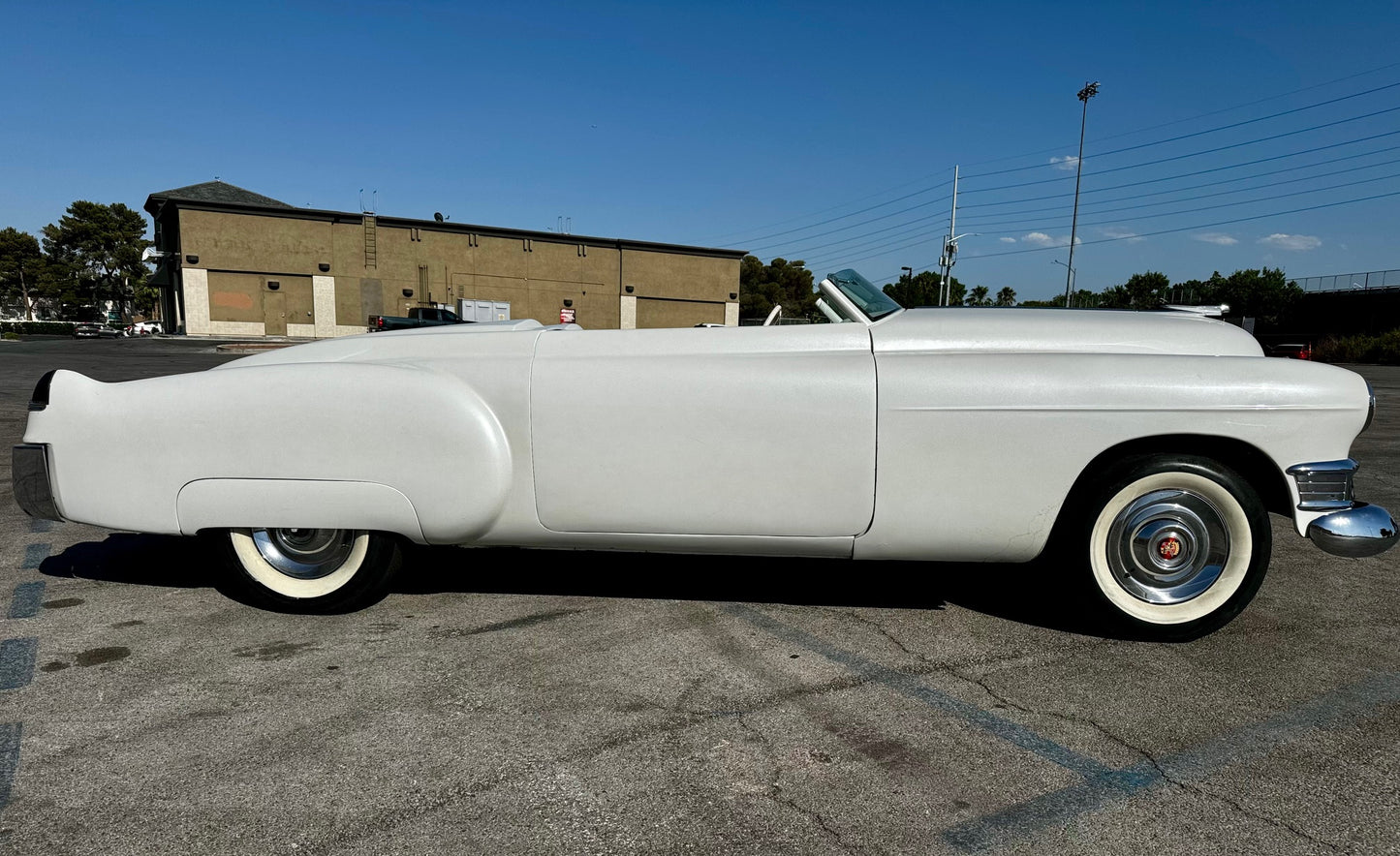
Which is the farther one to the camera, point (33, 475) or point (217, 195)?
point (217, 195)

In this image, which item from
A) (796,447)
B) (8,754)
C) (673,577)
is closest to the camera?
(8,754)

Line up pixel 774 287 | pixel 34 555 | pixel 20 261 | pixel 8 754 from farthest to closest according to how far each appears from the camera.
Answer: pixel 774 287 → pixel 20 261 → pixel 34 555 → pixel 8 754

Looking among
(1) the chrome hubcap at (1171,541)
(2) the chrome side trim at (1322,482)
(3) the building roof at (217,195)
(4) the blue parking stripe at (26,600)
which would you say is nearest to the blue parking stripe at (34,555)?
(4) the blue parking stripe at (26,600)

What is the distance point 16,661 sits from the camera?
2412 mm

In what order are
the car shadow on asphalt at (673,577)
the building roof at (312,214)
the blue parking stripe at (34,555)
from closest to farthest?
1. the car shadow on asphalt at (673,577)
2. the blue parking stripe at (34,555)
3. the building roof at (312,214)

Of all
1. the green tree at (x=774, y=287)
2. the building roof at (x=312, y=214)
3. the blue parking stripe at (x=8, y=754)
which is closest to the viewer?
the blue parking stripe at (x=8, y=754)

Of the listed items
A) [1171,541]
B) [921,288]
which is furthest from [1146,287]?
[1171,541]

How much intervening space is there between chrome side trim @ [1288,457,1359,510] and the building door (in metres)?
42.7

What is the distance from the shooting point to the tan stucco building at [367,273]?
36.6 metres

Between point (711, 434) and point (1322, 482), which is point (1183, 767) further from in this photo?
point (711, 434)

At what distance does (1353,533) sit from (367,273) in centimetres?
4260

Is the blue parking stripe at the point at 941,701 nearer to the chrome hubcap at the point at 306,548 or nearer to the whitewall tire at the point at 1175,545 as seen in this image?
the whitewall tire at the point at 1175,545

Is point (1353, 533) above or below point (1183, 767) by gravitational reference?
above

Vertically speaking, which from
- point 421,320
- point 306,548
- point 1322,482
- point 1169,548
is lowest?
point 306,548
